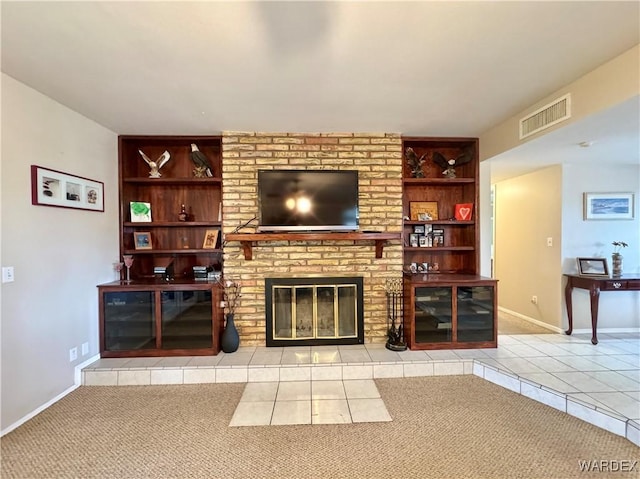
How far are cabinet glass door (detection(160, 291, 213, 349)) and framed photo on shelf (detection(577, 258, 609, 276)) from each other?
4.54m

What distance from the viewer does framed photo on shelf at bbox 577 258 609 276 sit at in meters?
3.69

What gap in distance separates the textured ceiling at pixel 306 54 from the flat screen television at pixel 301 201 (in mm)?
668

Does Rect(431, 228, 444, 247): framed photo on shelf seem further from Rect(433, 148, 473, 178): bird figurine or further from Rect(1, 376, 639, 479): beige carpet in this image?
Rect(1, 376, 639, 479): beige carpet

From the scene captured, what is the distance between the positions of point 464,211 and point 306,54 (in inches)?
109

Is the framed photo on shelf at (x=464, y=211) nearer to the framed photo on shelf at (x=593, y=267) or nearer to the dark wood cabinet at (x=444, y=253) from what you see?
the dark wood cabinet at (x=444, y=253)

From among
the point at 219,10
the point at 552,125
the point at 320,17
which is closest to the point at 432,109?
the point at 552,125

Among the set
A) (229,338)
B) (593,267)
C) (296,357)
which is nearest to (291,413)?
(296,357)

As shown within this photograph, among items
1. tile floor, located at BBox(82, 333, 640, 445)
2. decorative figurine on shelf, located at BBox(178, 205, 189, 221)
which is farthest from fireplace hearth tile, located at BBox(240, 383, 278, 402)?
→ decorative figurine on shelf, located at BBox(178, 205, 189, 221)

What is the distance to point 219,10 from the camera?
1.55 meters

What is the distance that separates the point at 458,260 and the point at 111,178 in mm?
4274

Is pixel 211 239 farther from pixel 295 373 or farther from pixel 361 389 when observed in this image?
pixel 361 389

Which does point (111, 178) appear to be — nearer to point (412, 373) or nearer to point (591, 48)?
point (412, 373)

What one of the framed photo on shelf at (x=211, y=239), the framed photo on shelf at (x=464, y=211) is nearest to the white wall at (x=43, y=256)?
the framed photo on shelf at (x=211, y=239)

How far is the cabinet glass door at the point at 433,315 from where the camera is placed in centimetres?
325
